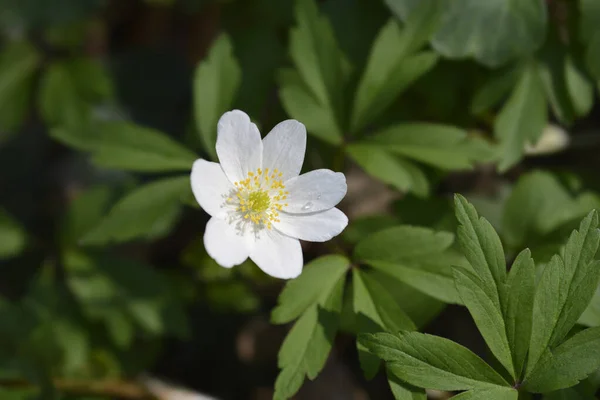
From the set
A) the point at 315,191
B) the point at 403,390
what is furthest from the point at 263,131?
the point at 403,390

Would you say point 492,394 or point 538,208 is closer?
point 492,394

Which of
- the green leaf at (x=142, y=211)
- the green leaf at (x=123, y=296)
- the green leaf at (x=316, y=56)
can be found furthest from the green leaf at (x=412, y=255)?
the green leaf at (x=123, y=296)

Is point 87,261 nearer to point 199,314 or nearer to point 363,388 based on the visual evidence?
point 199,314

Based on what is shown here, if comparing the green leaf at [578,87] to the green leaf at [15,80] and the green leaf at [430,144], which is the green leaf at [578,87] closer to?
the green leaf at [430,144]

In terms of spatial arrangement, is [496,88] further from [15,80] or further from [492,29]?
[15,80]

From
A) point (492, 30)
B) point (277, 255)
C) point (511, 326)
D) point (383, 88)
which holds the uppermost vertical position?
point (492, 30)

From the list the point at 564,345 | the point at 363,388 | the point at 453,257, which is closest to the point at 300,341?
the point at 453,257
